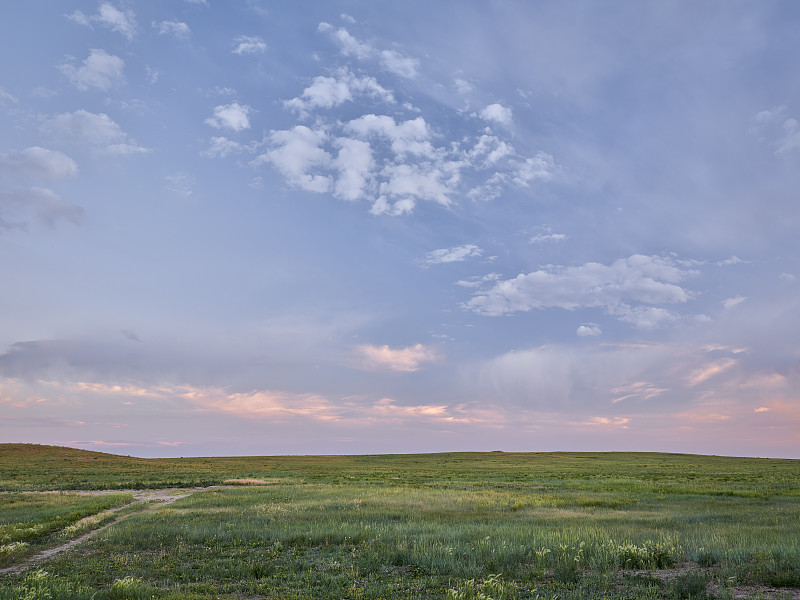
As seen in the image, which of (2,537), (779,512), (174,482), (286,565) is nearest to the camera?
(286,565)

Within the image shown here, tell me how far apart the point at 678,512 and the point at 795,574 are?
50.2 feet

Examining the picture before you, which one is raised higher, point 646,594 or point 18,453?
point 646,594

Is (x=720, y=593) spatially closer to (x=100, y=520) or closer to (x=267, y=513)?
(x=267, y=513)

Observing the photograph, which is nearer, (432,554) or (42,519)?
(432,554)

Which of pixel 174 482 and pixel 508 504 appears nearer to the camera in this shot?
pixel 508 504

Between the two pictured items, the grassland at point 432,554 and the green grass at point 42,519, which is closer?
the grassland at point 432,554

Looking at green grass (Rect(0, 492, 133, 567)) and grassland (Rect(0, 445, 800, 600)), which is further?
green grass (Rect(0, 492, 133, 567))

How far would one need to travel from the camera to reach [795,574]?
38.5 ft

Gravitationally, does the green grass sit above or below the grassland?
below

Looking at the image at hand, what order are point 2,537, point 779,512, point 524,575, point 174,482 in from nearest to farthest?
point 524,575, point 2,537, point 779,512, point 174,482

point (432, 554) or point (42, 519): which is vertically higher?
point (432, 554)

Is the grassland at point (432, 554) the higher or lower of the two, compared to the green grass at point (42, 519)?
higher

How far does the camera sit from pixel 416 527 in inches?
786

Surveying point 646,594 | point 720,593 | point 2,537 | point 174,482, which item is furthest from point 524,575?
point 174,482
